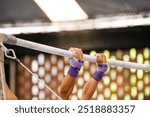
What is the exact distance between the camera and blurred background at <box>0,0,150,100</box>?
2984 mm

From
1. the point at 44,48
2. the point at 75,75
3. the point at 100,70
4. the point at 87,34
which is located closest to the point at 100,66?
the point at 100,70

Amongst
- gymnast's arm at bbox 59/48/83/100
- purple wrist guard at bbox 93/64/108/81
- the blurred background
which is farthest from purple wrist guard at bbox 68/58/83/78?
the blurred background

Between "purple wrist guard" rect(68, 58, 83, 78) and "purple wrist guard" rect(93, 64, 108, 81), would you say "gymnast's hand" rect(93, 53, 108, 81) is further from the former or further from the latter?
"purple wrist guard" rect(68, 58, 83, 78)

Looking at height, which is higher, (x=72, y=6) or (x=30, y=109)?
(x=72, y=6)

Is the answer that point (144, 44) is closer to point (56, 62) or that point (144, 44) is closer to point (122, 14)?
point (122, 14)

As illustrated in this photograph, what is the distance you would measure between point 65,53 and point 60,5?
1.44m

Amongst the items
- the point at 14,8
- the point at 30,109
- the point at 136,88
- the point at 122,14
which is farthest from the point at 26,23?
the point at 30,109

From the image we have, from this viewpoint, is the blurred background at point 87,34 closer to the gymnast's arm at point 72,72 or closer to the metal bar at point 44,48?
the metal bar at point 44,48

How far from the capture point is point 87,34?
10.3ft

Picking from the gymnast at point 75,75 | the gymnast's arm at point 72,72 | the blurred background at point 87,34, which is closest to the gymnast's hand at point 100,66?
the gymnast at point 75,75

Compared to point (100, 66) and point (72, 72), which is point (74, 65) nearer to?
point (72, 72)

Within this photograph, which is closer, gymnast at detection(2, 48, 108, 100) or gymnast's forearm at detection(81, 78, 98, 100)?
gymnast at detection(2, 48, 108, 100)

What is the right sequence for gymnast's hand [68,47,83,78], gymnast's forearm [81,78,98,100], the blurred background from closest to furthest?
1. gymnast's hand [68,47,83,78]
2. gymnast's forearm [81,78,98,100]
3. the blurred background

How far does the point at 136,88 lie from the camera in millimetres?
3062
